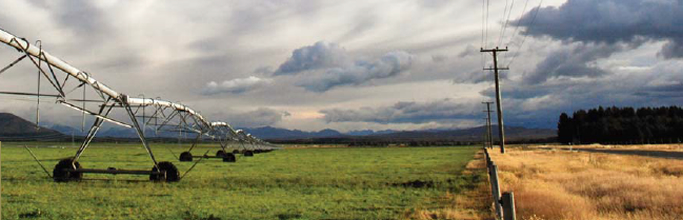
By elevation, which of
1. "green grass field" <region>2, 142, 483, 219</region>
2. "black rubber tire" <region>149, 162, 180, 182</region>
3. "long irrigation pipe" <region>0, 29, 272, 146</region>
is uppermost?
"long irrigation pipe" <region>0, 29, 272, 146</region>

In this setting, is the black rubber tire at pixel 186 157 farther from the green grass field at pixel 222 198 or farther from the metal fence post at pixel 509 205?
the metal fence post at pixel 509 205

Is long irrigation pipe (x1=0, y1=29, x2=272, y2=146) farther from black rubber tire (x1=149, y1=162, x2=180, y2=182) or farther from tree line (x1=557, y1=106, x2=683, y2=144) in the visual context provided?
tree line (x1=557, y1=106, x2=683, y2=144)

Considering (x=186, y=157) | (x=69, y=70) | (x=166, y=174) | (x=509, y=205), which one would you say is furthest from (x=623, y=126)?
(x=509, y=205)

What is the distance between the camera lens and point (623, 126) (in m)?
154

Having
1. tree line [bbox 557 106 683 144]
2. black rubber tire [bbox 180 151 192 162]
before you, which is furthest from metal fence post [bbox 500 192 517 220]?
tree line [bbox 557 106 683 144]

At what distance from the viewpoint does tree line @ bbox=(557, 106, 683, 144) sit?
149 metres

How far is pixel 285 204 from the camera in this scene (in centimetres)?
1678

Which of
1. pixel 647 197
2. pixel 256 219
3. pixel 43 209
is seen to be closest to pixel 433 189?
pixel 647 197

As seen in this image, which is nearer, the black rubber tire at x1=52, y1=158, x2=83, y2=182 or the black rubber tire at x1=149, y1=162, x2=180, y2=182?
the black rubber tire at x1=52, y1=158, x2=83, y2=182

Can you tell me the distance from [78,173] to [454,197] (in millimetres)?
17235

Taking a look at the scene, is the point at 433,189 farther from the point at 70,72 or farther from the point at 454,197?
the point at 70,72

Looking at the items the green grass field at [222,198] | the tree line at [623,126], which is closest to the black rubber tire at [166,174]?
the green grass field at [222,198]

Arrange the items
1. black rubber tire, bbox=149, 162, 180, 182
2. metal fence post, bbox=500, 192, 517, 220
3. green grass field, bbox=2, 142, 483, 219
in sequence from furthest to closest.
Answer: black rubber tire, bbox=149, 162, 180, 182, green grass field, bbox=2, 142, 483, 219, metal fence post, bbox=500, 192, 517, 220

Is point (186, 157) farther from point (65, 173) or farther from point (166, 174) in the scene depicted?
point (166, 174)
